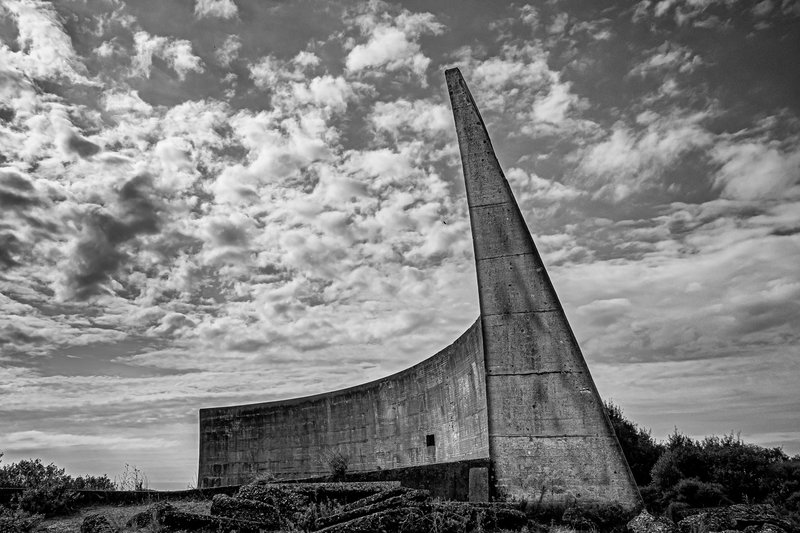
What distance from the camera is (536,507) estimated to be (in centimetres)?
923

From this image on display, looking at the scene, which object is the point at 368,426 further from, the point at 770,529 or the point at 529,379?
the point at 770,529

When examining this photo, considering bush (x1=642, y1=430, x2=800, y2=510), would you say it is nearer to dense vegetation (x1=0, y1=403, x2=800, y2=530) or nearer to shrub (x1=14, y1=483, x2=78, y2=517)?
dense vegetation (x1=0, y1=403, x2=800, y2=530)

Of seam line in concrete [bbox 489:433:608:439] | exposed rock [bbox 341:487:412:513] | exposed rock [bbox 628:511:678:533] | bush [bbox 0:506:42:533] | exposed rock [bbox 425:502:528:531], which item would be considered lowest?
exposed rock [bbox 628:511:678:533]

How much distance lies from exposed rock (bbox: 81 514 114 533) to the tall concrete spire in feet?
17.7

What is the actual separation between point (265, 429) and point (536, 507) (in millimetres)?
13516

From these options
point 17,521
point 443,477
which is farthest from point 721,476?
point 17,521

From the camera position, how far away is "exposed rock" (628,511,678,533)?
708cm

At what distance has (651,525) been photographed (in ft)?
24.0

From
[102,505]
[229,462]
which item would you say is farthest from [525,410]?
[229,462]

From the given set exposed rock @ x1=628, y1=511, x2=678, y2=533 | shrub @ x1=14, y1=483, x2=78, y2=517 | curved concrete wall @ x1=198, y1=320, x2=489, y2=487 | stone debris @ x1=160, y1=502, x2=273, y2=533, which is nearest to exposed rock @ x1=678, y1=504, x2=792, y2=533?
exposed rock @ x1=628, y1=511, x2=678, y2=533

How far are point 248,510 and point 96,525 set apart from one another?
206cm

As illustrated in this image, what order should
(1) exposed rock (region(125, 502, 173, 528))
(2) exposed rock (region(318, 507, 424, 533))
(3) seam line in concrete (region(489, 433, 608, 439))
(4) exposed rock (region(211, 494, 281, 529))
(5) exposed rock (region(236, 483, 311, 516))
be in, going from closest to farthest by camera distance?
1. (2) exposed rock (region(318, 507, 424, 533))
2. (4) exposed rock (region(211, 494, 281, 529))
3. (5) exposed rock (region(236, 483, 311, 516))
4. (1) exposed rock (region(125, 502, 173, 528))
5. (3) seam line in concrete (region(489, 433, 608, 439))

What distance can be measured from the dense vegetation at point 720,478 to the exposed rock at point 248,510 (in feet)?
18.3

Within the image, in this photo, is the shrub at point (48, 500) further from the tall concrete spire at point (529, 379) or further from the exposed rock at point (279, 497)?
the tall concrete spire at point (529, 379)
